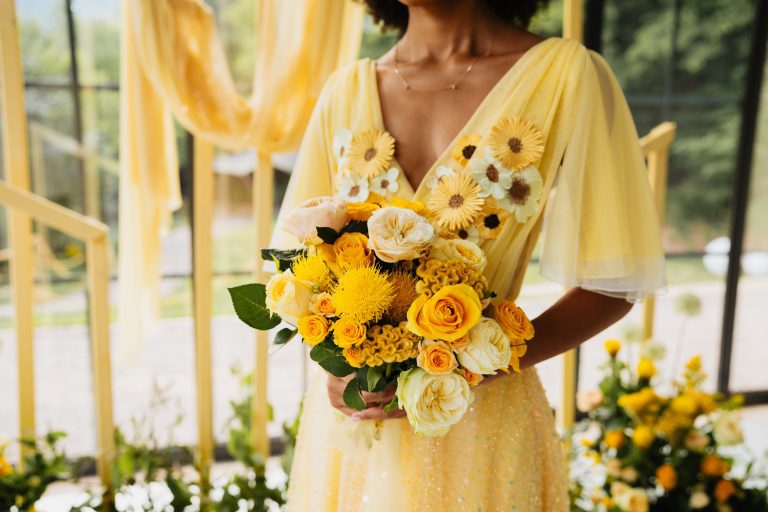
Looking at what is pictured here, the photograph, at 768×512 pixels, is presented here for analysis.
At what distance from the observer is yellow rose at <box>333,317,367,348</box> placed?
0.73 metres

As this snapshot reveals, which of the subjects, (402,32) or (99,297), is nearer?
(402,32)

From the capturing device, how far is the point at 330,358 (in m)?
0.80

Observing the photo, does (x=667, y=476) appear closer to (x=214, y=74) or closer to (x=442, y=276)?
(x=442, y=276)

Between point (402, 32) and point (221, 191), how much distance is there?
126cm

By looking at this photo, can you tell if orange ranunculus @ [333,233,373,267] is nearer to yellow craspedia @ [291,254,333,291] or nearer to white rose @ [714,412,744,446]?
yellow craspedia @ [291,254,333,291]

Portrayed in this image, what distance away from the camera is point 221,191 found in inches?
94.0

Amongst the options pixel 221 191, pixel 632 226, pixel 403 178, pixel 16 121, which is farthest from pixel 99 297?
pixel 632 226

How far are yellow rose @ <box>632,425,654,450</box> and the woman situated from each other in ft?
2.92

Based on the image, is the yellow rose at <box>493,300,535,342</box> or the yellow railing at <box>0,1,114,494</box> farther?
the yellow railing at <box>0,1,114,494</box>

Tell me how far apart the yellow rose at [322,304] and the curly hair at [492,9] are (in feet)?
2.30

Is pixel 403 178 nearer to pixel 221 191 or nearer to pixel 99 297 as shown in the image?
pixel 99 297

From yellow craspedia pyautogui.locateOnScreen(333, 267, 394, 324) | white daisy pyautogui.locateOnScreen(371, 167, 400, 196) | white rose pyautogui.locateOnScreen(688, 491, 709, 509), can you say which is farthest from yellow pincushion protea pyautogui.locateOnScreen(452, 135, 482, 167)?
white rose pyautogui.locateOnScreen(688, 491, 709, 509)

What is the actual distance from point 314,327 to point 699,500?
1.55 meters

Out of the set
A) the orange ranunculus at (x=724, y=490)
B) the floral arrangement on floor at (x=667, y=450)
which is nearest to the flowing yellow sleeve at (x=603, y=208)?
the floral arrangement on floor at (x=667, y=450)
